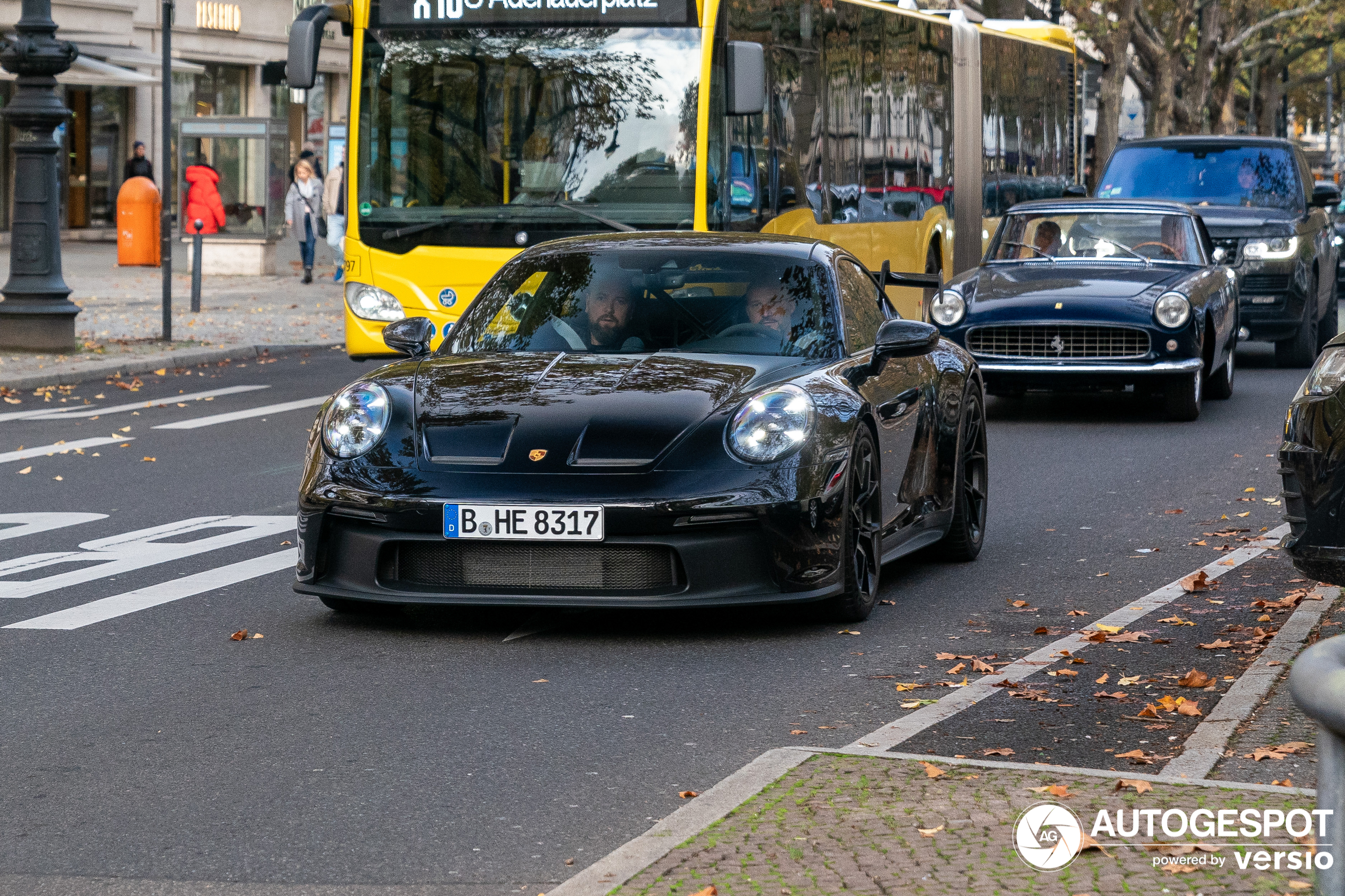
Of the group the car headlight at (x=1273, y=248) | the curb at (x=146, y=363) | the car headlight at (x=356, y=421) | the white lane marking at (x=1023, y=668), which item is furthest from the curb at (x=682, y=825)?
the car headlight at (x=1273, y=248)

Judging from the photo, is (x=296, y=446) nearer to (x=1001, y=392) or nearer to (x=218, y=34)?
(x=1001, y=392)

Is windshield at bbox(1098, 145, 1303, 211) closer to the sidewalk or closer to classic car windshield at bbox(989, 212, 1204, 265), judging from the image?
classic car windshield at bbox(989, 212, 1204, 265)

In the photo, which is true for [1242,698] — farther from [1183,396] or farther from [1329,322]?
[1329,322]

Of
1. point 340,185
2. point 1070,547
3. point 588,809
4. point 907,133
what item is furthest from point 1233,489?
point 340,185

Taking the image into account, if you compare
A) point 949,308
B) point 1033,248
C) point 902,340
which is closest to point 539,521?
point 902,340

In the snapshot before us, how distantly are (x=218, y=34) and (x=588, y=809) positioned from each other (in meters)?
42.5

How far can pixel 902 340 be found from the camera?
25.6 ft

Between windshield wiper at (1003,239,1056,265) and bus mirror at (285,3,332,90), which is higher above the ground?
bus mirror at (285,3,332,90)

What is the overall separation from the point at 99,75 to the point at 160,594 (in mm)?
31304

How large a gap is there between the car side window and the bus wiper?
180 inches

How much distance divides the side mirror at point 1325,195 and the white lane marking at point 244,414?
9.10m

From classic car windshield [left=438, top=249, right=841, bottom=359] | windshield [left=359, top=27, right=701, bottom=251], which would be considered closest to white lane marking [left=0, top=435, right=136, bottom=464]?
windshield [left=359, top=27, right=701, bottom=251]

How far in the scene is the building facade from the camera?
3884 centimetres

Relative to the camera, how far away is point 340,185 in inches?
1136
